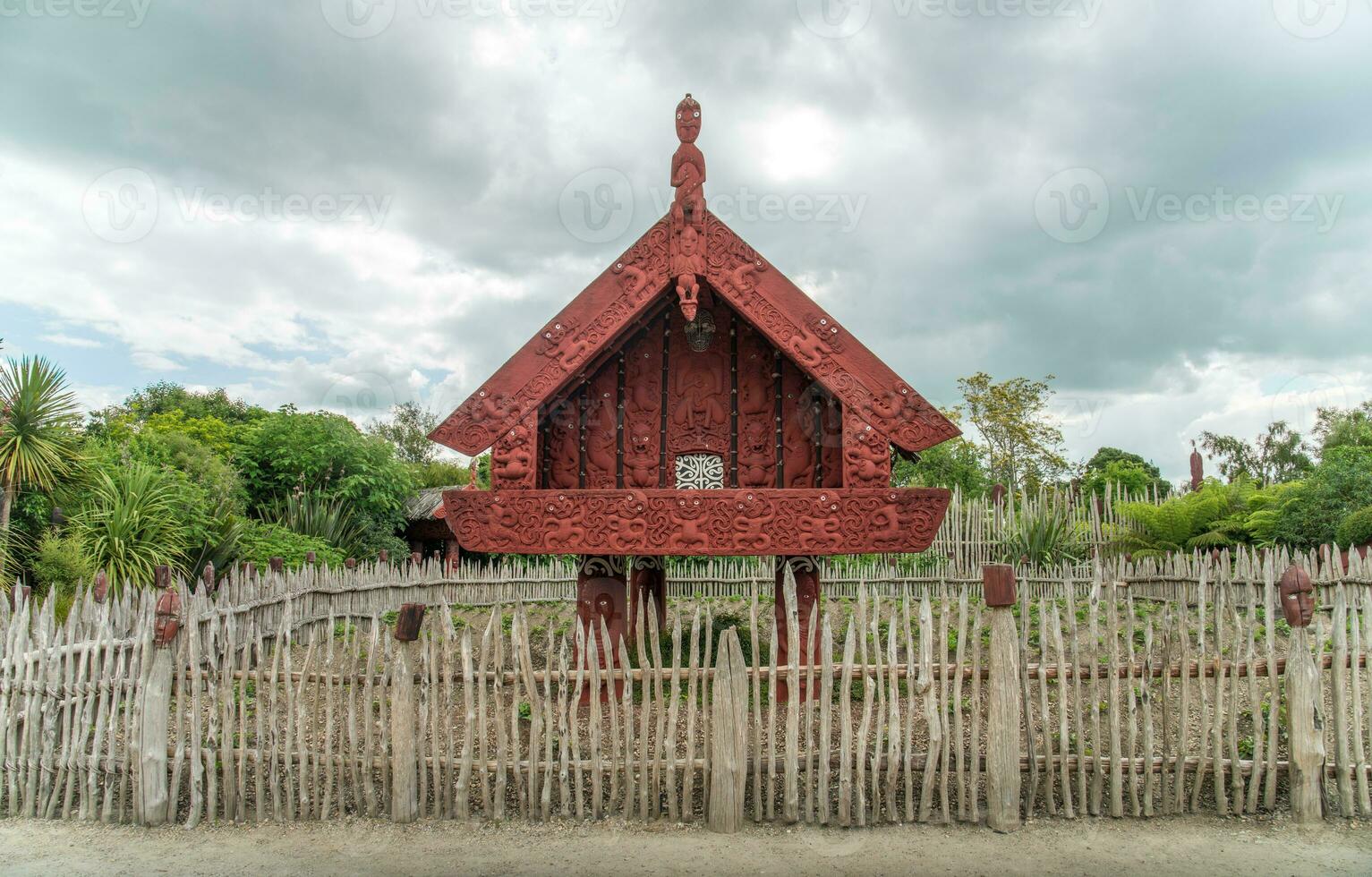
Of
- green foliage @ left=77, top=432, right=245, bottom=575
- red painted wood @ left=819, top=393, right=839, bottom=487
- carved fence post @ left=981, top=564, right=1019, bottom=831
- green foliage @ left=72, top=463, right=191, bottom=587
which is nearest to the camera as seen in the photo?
carved fence post @ left=981, top=564, right=1019, bottom=831

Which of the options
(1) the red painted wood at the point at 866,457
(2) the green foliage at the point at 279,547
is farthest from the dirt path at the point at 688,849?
(2) the green foliage at the point at 279,547

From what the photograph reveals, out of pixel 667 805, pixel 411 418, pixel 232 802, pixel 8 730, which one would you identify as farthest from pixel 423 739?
pixel 411 418

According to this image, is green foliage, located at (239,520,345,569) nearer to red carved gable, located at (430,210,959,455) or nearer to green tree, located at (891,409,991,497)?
red carved gable, located at (430,210,959,455)

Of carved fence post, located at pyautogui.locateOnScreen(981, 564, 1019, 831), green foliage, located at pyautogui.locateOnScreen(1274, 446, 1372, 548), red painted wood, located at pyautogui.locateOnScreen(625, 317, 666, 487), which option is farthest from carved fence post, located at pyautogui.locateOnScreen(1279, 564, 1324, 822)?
green foliage, located at pyautogui.locateOnScreen(1274, 446, 1372, 548)

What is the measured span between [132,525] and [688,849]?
10808 millimetres

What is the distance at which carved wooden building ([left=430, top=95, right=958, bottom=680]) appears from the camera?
19.0ft

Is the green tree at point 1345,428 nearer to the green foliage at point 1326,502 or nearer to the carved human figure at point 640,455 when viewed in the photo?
the green foliage at point 1326,502

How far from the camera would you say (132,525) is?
1157 cm

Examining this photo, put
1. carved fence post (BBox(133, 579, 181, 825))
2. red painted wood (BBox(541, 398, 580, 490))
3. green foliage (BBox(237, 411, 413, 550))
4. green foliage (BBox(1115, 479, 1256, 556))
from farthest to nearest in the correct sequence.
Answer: green foliage (BBox(237, 411, 413, 550))
green foliage (BBox(1115, 479, 1256, 556))
red painted wood (BBox(541, 398, 580, 490))
carved fence post (BBox(133, 579, 181, 825))

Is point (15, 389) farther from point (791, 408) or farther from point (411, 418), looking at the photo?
point (411, 418)

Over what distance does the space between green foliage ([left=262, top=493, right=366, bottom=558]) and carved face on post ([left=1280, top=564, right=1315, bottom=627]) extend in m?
16.3

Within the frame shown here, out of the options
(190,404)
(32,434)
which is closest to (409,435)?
(190,404)

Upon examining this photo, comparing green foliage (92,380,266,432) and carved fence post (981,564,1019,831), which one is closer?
carved fence post (981,564,1019,831)

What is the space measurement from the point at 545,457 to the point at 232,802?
10.8ft
